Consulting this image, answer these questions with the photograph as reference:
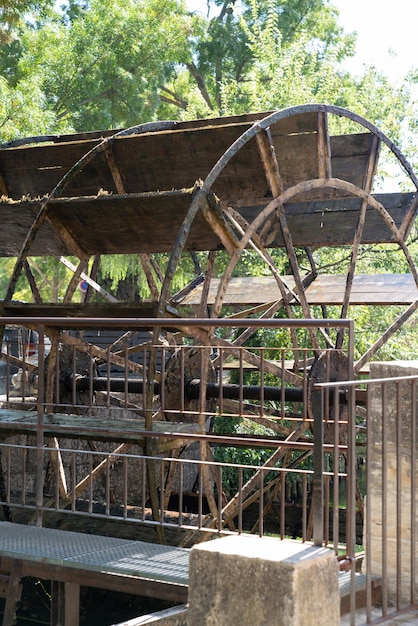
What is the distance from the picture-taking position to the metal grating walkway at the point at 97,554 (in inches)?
198

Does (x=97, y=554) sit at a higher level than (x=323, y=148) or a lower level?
lower

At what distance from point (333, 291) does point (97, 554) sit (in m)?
7.68

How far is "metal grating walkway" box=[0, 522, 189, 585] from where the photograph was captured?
16.5 feet

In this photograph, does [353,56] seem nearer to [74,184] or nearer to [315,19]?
[315,19]

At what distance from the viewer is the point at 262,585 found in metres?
3.27

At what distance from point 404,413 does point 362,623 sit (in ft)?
3.41

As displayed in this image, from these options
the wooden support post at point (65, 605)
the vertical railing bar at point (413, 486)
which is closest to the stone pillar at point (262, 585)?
the vertical railing bar at point (413, 486)

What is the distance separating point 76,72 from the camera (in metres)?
20.4

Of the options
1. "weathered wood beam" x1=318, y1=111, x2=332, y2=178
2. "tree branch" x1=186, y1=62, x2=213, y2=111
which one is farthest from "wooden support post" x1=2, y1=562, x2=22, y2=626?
"tree branch" x1=186, y1=62, x2=213, y2=111

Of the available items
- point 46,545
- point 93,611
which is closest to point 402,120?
point 93,611

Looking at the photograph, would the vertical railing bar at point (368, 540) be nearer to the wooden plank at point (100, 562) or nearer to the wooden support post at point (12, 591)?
the wooden plank at point (100, 562)

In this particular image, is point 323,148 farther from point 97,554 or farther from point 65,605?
point 65,605

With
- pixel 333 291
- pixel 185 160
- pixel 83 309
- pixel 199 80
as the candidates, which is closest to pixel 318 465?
pixel 83 309

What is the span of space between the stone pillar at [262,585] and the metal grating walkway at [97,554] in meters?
1.53
